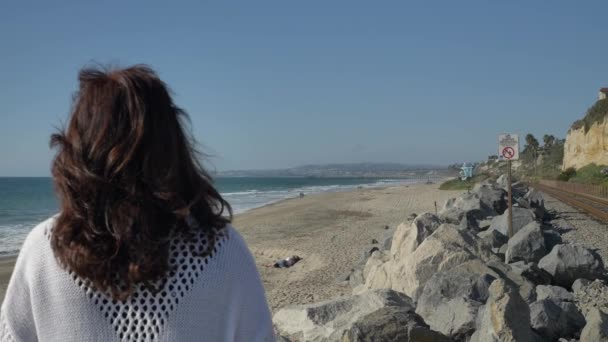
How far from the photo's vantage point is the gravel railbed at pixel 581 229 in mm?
11592

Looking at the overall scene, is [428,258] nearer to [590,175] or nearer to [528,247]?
[528,247]

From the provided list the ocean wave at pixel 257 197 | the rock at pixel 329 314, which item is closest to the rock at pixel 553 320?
the rock at pixel 329 314

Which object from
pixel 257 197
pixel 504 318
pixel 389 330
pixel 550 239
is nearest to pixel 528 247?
pixel 550 239

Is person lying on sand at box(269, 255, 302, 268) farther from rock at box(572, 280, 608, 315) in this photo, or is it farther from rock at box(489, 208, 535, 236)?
rock at box(572, 280, 608, 315)

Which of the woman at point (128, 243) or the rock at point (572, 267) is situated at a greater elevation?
the woman at point (128, 243)

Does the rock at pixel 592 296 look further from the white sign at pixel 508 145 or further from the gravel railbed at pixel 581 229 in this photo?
the white sign at pixel 508 145

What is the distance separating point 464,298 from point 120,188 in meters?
4.52

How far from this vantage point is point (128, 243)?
144 centimetres

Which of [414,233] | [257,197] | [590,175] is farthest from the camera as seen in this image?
[257,197]

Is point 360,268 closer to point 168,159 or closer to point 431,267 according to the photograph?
point 431,267

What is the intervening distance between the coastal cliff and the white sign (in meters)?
29.4

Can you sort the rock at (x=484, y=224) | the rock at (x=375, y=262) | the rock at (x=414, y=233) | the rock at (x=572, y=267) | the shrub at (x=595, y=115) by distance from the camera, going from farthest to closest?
the shrub at (x=595, y=115)
the rock at (x=484, y=224)
the rock at (x=375, y=262)
the rock at (x=414, y=233)
the rock at (x=572, y=267)

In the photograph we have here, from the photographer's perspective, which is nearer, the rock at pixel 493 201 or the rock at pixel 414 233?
the rock at pixel 414 233

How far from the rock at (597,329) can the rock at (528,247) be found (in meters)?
3.85
